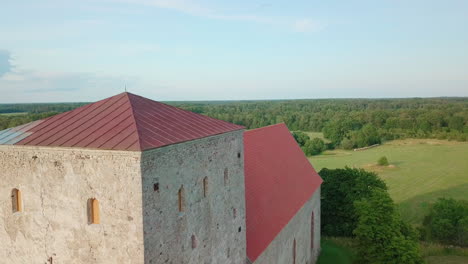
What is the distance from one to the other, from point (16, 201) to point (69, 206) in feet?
6.58

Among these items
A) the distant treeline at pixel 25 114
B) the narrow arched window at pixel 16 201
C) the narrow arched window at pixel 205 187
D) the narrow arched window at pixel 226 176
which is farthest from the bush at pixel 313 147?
the narrow arched window at pixel 16 201

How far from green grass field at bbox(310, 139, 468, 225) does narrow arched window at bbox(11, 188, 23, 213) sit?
1484 inches

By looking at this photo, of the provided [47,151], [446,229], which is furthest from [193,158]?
[446,229]

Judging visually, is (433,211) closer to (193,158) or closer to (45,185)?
(193,158)

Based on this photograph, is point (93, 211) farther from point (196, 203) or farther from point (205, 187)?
point (205, 187)

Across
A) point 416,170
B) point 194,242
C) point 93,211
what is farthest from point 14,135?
point 416,170

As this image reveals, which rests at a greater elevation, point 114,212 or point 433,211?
point 114,212

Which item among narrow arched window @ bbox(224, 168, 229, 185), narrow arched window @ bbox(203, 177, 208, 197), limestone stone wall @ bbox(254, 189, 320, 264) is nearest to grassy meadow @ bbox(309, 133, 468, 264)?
limestone stone wall @ bbox(254, 189, 320, 264)

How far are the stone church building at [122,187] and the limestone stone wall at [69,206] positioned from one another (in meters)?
0.02

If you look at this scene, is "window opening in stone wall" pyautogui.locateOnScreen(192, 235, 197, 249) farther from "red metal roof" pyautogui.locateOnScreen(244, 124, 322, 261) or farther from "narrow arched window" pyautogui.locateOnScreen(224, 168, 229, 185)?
"red metal roof" pyautogui.locateOnScreen(244, 124, 322, 261)

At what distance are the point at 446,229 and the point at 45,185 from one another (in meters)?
31.8

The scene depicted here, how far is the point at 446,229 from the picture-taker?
30938 millimetres

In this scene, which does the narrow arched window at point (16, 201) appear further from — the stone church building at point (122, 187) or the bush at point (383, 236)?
the bush at point (383, 236)

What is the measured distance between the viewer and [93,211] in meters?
8.74
